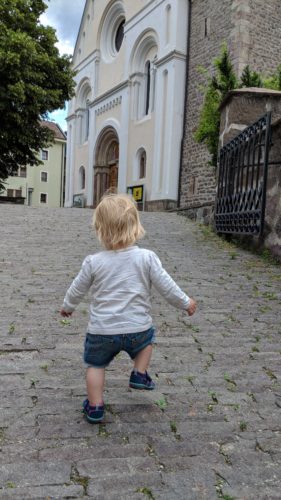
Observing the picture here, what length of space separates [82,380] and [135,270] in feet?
2.95

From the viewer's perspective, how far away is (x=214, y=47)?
18.7 meters

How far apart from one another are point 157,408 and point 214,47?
18.4 metres

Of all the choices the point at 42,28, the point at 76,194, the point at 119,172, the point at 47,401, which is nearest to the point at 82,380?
the point at 47,401

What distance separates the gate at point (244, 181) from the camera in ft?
24.0

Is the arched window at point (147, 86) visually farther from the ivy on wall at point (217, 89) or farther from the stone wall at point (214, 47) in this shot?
the ivy on wall at point (217, 89)

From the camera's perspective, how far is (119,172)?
24531mm

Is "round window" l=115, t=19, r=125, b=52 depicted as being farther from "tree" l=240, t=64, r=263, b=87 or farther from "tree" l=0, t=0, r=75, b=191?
"tree" l=240, t=64, r=263, b=87

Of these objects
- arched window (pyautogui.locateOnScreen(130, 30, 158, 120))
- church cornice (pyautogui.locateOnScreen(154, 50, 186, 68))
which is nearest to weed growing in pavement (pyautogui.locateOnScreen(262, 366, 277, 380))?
church cornice (pyautogui.locateOnScreen(154, 50, 186, 68))

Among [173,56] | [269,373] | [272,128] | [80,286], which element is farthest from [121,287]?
[173,56]

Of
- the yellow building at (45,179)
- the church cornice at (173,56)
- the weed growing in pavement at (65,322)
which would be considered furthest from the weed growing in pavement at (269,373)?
the yellow building at (45,179)

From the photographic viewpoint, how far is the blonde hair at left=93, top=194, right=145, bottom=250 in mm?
2523

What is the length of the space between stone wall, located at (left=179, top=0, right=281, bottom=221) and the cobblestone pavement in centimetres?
1201

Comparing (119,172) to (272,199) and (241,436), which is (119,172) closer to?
(272,199)

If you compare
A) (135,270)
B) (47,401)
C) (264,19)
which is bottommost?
(47,401)
